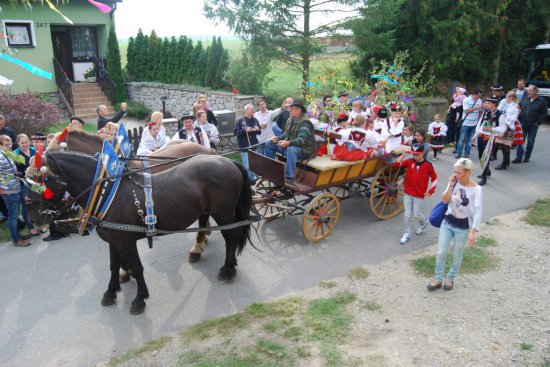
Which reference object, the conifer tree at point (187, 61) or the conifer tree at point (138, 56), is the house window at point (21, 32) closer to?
the conifer tree at point (138, 56)

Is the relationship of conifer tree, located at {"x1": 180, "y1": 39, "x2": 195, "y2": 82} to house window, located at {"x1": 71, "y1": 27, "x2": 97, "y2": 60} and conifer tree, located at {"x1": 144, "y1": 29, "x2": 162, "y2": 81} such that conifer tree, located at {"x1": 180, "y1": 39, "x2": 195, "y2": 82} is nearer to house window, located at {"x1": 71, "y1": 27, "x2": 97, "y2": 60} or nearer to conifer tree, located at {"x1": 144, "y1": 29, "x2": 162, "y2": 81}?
conifer tree, located at {"x1": 144, "y1": 29, "x2": 162, "y2": 81}

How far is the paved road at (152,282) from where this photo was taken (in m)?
4.58

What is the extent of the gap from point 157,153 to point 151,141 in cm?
153

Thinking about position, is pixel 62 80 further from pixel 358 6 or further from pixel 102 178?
pixel 102 178

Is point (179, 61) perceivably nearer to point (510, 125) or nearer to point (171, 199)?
point (510, 125)

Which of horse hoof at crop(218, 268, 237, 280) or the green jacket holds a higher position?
the green jacket

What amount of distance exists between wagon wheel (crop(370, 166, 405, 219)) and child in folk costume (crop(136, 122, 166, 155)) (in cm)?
394

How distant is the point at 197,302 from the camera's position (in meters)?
5.24

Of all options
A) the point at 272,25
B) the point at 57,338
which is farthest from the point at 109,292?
the point at 272,25

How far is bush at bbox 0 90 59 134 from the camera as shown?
386 inches

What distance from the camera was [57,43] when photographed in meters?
17.3

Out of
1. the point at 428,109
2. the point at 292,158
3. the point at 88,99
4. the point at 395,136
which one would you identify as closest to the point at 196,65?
the point at 88,99

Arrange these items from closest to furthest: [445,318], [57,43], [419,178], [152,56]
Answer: [445,318] < [419,178] < [57,43] < [152,56]

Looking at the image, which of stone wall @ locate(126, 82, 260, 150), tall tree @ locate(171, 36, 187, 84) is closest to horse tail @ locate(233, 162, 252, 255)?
stone wall @ locate(126, 82, 260, 150)
